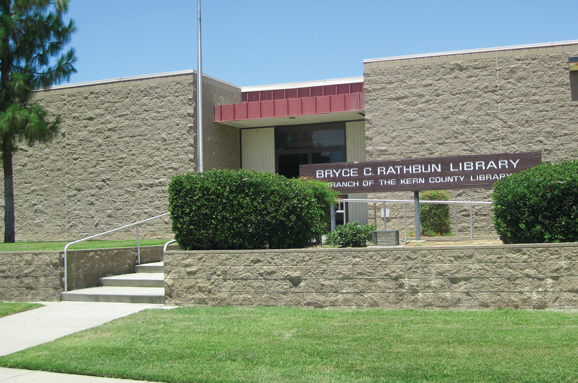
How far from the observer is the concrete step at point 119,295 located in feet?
33.5

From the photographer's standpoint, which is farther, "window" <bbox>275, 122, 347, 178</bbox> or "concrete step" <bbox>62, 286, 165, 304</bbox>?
"window" <bbox>275, 122, 347, 178</bbox>

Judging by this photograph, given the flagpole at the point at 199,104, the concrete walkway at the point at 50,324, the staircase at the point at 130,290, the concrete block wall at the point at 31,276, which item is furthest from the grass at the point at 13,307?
the flagpole at the point at 199,104

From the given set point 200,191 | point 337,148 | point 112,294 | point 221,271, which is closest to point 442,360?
point 221,271

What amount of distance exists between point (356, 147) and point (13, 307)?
1295cm

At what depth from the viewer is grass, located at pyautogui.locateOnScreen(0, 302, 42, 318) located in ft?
33.1

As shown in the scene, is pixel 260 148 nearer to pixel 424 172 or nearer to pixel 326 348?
pixel 424 172

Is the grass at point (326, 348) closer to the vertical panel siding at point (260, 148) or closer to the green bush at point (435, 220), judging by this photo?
the green bush at point (435, 220)

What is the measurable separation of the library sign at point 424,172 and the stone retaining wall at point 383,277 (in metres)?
3.46

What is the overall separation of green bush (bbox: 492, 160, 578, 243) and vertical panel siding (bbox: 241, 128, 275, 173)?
13269mm

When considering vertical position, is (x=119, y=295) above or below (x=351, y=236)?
below

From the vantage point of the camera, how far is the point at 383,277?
29.2 ft

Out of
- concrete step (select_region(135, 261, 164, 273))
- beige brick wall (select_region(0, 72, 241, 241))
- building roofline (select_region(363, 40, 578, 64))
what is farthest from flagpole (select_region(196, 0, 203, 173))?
concrete step (select_region(135, 261, 164, 273))

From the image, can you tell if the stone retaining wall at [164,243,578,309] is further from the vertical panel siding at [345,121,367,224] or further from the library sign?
the vertical panel siding at [345,121,367,224]

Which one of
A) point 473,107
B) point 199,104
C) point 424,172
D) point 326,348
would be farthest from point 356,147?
point 326,348
